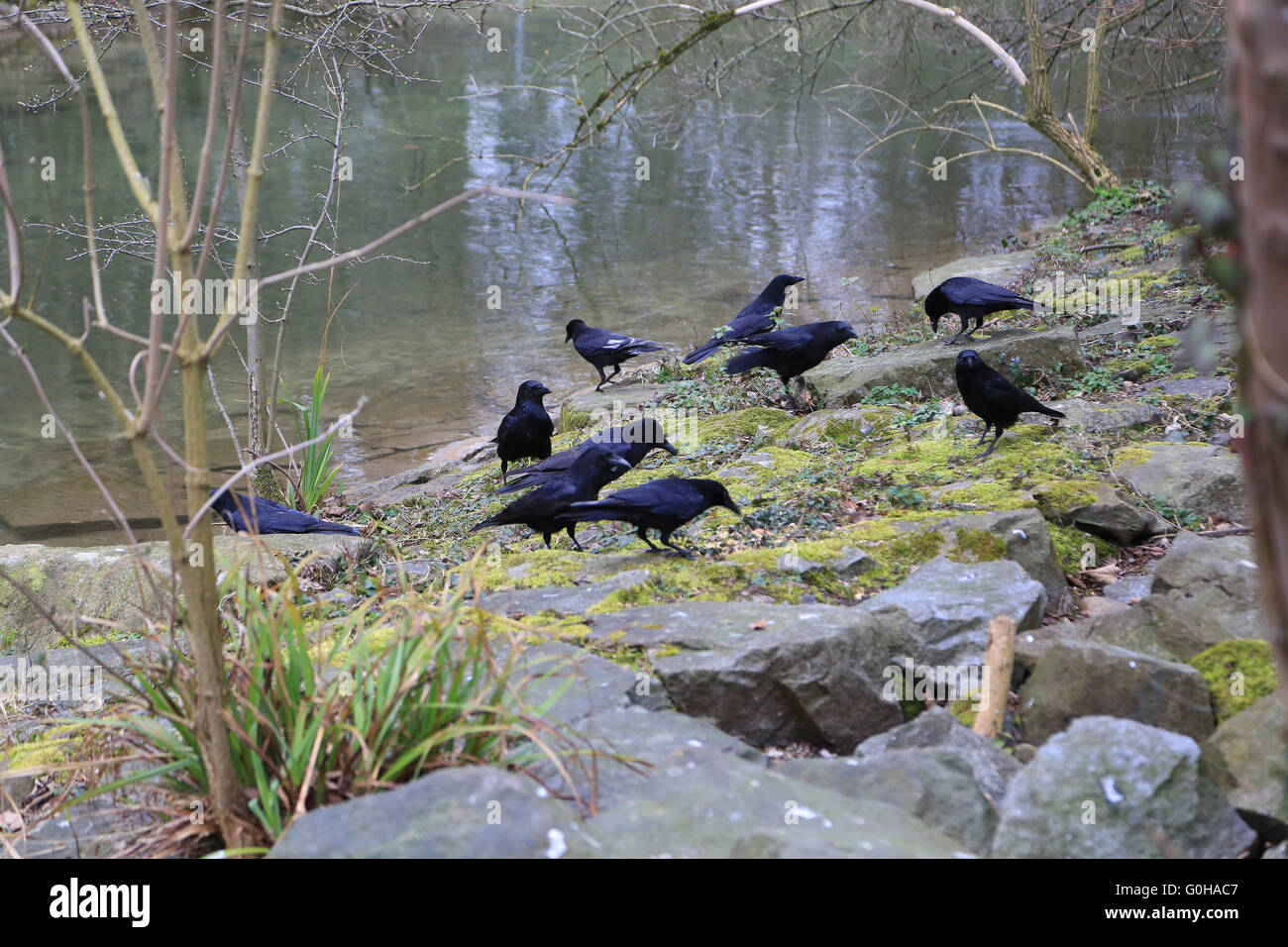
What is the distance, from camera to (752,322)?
8055mm

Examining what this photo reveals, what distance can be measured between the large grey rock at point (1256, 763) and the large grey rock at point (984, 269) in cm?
902

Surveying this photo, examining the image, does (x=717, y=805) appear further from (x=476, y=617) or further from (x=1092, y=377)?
(x=1092, y=377)

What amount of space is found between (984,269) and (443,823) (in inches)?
437

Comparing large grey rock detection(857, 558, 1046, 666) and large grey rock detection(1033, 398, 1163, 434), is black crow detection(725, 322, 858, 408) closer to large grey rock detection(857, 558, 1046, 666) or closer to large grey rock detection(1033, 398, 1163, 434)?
large grey rock detection(1033, 398, 1163, 434)

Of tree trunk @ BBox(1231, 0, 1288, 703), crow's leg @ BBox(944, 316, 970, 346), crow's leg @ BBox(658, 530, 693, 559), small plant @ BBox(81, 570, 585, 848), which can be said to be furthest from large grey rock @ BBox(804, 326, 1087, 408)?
tree trunk @ BBox(1231, 0, 1288, 703)

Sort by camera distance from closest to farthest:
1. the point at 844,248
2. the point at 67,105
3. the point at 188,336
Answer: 1. the point at 188,336
2. the point at 844,248
3. the point at 67,105

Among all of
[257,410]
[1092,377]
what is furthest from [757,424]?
[257,410]

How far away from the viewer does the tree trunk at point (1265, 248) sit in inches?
50.1

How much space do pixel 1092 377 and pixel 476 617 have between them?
206 inches

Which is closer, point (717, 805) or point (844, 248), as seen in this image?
point (717, 805)

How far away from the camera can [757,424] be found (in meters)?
7.08

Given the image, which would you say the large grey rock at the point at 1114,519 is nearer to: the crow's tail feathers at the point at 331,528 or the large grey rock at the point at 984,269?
the crow's tail feathers at the point at 331,528
